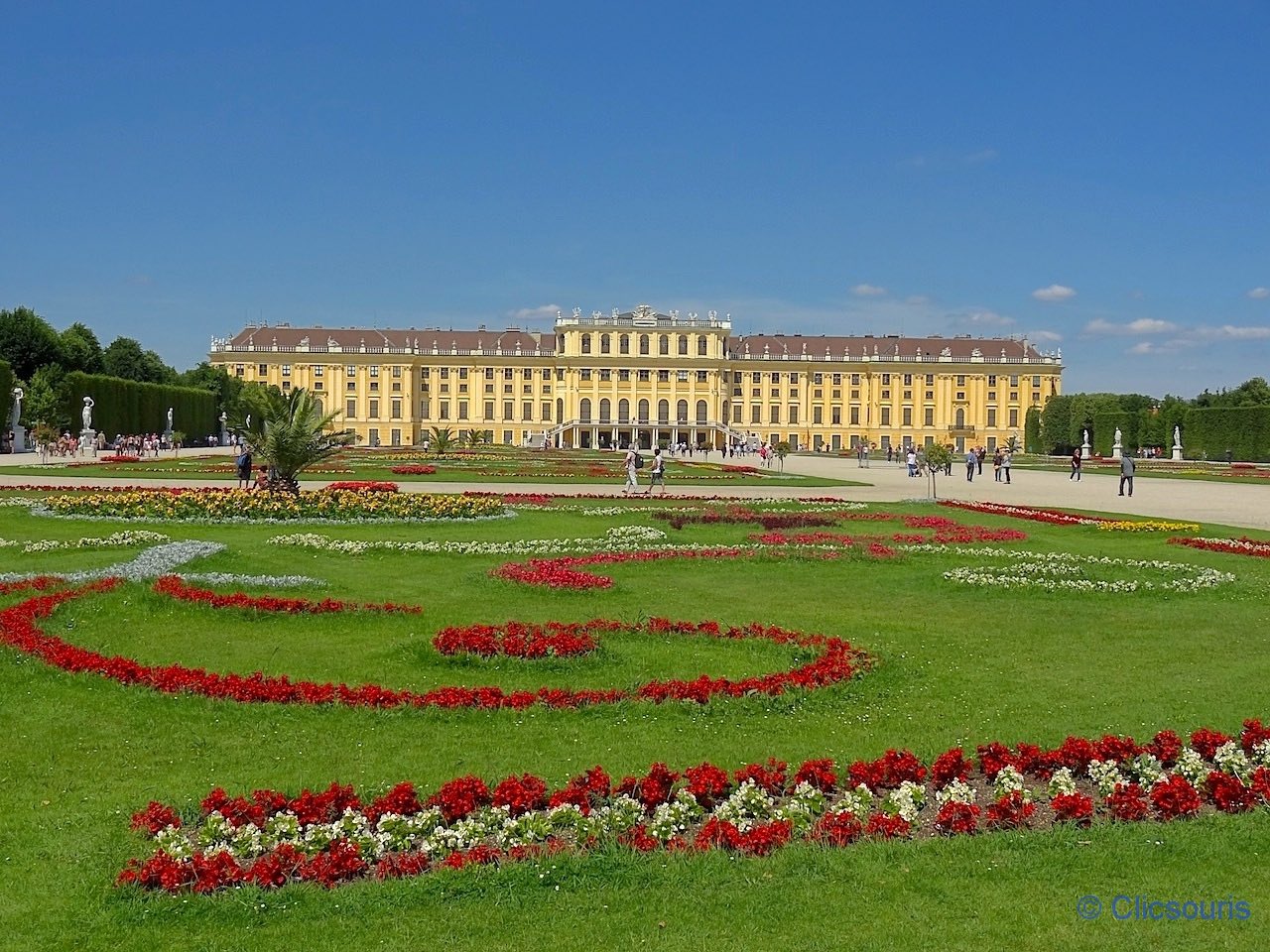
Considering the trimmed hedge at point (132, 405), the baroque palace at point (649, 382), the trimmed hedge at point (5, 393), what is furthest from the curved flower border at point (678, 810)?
the baroque palace at point (649, 382)

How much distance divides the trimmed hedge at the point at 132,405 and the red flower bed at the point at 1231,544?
4708 centimetres

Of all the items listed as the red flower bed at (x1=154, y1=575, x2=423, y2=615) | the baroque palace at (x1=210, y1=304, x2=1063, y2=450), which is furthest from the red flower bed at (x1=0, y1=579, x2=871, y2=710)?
the baroque palace at (x1=210, y1=304, x2=1063, y2=450)

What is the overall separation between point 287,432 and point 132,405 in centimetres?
4394

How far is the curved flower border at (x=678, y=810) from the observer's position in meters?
4.02

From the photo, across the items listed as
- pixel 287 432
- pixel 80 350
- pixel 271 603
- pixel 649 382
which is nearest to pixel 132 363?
pixel 80 350

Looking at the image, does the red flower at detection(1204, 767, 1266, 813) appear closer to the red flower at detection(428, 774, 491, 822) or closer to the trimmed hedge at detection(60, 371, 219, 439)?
the red flower at detection(428, 774, 491, 822)

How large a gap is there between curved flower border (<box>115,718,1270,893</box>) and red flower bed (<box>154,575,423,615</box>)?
4007 mm

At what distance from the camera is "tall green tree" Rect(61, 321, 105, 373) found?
58.0m

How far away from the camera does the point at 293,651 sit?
7.45 meters

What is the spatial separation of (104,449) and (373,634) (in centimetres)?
4900

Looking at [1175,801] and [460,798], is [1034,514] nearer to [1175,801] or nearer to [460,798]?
[1175,801]

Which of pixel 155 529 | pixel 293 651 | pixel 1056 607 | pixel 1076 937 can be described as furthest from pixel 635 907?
pixel 155 529

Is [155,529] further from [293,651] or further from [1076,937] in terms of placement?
[1076,937]

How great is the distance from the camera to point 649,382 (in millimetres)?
90438
